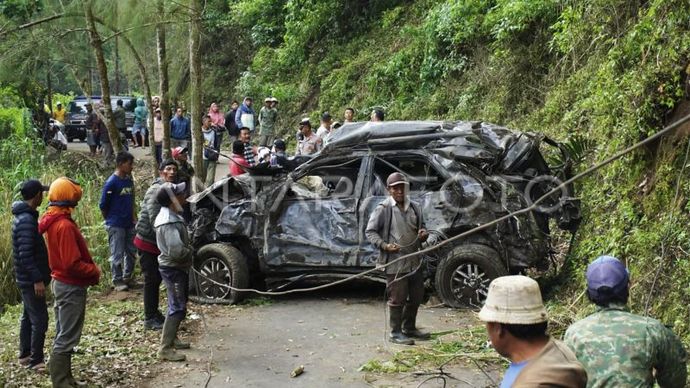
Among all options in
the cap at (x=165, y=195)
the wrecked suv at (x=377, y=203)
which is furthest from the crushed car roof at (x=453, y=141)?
the cap at (x=165, y=195)

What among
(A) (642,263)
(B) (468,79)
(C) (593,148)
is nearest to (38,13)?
(B) (468,79)

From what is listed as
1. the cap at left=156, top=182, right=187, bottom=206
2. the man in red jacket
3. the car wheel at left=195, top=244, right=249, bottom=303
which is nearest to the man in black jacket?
the man in red jacket

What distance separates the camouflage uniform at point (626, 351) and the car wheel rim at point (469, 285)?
4854 millimetres

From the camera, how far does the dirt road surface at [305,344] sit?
675 centimetres

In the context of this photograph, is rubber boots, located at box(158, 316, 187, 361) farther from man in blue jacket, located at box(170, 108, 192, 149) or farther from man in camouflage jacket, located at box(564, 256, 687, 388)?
man in blue jacket, located at box(170, 108, 192, 149)

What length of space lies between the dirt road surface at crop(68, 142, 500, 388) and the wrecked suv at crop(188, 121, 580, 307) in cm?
40

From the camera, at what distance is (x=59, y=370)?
627 centimetres

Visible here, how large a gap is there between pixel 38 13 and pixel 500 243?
1182 centimetres

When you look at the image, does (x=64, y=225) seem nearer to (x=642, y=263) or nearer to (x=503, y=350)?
(x=503, y=350)

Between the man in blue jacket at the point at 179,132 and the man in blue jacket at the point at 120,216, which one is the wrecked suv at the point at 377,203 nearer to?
the man in blue jacket at the point at 120,216

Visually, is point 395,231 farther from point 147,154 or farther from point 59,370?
point 147,154

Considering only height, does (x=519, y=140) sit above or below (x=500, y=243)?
above

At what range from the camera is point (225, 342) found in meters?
7.92

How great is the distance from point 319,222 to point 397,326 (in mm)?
1961
